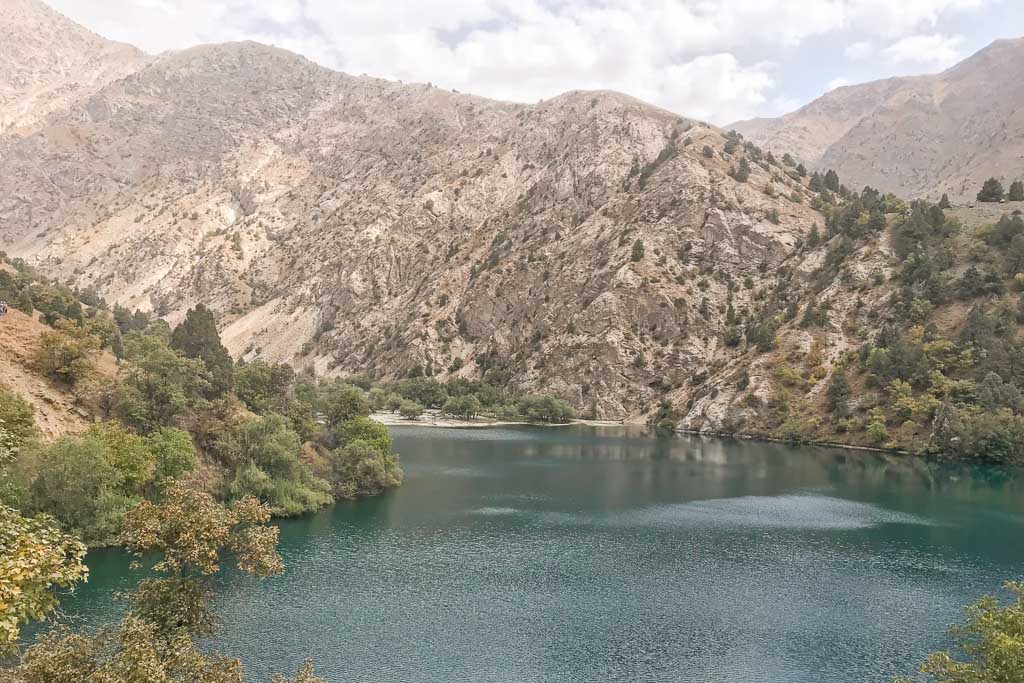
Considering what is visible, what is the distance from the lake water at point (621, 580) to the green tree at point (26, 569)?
55.8 feet

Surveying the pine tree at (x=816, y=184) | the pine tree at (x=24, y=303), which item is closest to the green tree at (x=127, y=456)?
the pine tree at (x=24, y=303)

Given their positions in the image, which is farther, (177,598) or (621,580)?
(621,580)

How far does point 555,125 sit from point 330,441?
14689 centimetres

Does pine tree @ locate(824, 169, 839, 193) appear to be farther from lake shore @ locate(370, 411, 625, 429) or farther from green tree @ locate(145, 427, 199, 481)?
green tree @ locate(145, 427, 199, 481)

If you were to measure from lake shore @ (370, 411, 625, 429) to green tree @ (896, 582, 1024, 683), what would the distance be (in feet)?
356

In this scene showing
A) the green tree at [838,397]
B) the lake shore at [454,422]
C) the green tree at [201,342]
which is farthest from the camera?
the lake shore at [454,422]

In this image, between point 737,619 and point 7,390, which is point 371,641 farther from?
point 7,390

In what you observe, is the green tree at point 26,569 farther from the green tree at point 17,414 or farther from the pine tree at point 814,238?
the pine tree at point 814,238

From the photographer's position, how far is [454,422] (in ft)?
441

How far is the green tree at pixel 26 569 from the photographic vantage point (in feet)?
38.7

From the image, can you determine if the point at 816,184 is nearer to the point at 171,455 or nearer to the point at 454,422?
the point at 454,422

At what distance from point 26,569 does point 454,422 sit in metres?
122

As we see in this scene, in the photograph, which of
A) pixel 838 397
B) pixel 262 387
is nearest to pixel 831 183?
pixel 838 397

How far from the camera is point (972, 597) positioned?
40.0 meters
